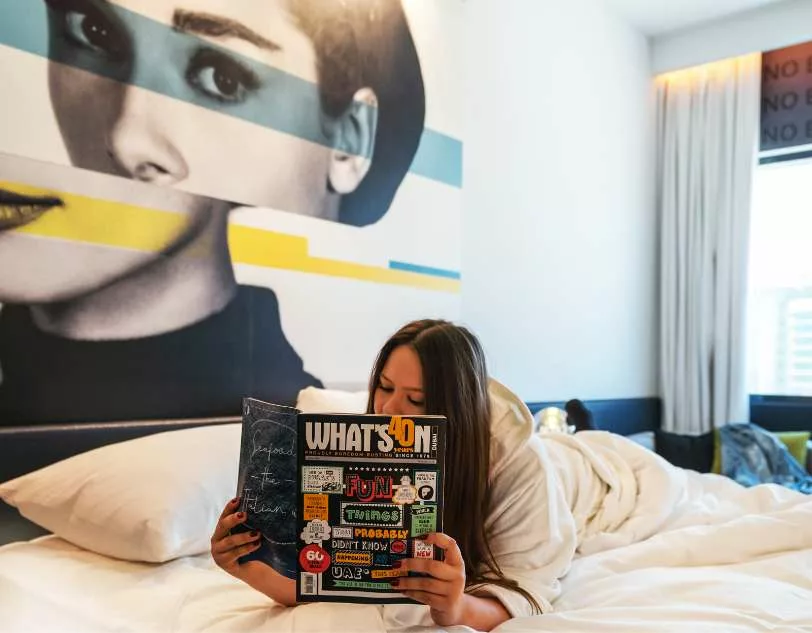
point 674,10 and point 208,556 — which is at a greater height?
point 674,10

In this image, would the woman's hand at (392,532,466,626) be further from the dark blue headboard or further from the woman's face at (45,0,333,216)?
the dark blue headboard

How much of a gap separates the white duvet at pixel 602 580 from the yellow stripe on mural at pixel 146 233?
0.64m

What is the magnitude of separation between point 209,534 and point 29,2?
1.15m

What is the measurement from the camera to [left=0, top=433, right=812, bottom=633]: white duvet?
3.15 ft

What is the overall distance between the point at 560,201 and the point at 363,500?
2608 millimetres

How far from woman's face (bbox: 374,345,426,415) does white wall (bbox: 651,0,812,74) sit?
11.1ft

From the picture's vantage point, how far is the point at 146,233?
5.34ft

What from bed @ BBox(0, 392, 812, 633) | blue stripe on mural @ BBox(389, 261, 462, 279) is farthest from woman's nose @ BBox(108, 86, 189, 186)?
blue stripe on mural @ BBox(389, 261, 462, 279)

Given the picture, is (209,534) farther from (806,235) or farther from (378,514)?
(806,235)

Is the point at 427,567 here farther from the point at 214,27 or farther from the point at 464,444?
the point at 214,27

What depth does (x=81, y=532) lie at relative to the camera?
1.25 m

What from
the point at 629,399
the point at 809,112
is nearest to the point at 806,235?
the point at 809,112

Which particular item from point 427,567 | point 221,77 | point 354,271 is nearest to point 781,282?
point 354,271

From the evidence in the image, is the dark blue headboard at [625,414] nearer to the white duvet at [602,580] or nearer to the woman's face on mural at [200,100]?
the white duvet at [602,580]
